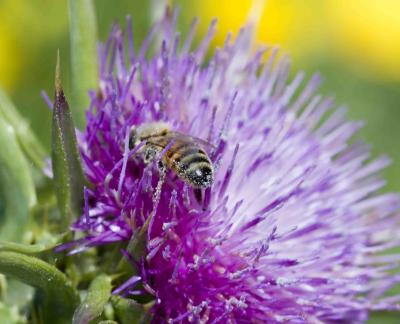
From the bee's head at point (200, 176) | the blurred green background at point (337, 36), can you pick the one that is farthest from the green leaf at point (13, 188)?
the blurred green background at point (337, 36)

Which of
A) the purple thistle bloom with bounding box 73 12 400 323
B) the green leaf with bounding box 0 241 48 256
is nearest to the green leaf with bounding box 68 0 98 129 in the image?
the purple thistle bloom with bounding box 73 12 400 323

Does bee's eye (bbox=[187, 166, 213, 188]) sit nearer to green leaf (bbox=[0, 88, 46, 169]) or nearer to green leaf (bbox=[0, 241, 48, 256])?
green leaf (bbox=[0, 241, 48, 256])

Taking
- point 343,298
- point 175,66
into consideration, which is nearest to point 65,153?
point 175,66

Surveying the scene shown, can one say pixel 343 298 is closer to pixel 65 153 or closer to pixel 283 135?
pixel 283 135

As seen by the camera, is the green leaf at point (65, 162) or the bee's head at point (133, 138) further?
the bee's head at point (133, 138)

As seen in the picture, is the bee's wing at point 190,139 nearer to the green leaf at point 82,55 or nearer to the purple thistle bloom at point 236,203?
the purple thistle bloom at point 236,203
